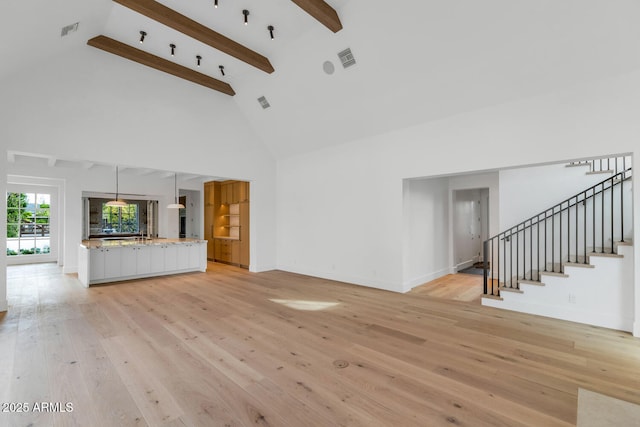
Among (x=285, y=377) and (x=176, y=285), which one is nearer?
(x=285, y=377)

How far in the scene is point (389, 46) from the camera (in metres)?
4.29

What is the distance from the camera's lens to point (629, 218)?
14.5 ft

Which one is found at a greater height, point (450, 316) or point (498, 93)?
point (498, 93)

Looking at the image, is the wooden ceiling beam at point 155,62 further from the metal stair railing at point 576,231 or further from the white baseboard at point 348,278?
the metal stair railing at point 576,231

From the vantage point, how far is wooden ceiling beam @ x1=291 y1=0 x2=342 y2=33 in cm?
380

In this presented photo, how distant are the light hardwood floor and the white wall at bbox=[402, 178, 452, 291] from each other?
1.23 m

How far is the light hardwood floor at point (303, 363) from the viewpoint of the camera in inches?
81.2

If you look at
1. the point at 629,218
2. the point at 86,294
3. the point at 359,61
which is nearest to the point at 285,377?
the point at 359,61

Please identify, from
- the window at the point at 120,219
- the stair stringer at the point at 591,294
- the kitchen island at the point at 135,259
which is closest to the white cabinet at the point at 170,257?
the kitchen island at the point at 135,259

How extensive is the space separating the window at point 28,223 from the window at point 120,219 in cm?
352

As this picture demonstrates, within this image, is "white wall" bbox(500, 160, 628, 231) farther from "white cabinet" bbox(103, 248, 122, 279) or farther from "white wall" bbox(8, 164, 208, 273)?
"white wall" bbox(8, 164, 208, 273)

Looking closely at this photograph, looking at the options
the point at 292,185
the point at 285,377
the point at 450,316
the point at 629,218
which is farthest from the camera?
the point at 292,185

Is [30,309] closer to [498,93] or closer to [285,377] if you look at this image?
[285,377]

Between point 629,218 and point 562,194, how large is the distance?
987 mm
